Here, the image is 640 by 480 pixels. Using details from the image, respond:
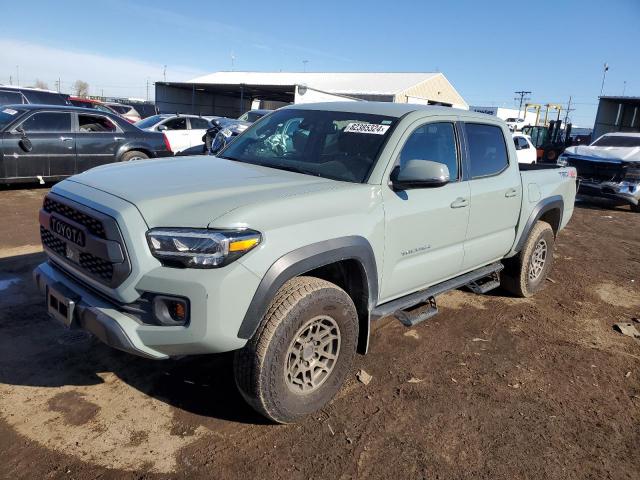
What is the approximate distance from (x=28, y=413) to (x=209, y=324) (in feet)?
4.68

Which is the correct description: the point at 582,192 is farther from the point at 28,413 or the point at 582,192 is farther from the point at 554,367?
the point at 28,413

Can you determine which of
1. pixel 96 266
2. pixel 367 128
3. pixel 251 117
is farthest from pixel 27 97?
pixel 96 266

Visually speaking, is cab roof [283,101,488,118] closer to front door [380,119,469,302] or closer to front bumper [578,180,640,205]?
front door [380,119,469,302]

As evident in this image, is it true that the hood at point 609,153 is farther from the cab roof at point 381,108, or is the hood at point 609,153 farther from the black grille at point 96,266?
the black grille at point 96,266

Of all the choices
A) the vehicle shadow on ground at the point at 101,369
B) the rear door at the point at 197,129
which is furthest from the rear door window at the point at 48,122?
the vehicle shadow on ground at the point at 101,369

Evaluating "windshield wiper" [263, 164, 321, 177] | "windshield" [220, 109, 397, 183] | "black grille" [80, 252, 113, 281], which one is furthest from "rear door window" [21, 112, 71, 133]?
"black grille" [80, 252, 113, 281]

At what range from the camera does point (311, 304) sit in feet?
9.30

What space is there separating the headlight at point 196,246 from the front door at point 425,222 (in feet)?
3.76

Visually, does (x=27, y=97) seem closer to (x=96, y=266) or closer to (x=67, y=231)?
(x=67, y=231)

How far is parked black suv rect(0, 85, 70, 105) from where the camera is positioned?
14.4 meters

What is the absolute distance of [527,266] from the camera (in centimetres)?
533

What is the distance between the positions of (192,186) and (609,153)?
12.3 m

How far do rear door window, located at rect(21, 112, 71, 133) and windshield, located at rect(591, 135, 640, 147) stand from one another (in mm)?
13015

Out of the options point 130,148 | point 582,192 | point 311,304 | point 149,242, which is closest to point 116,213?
point 149,242
